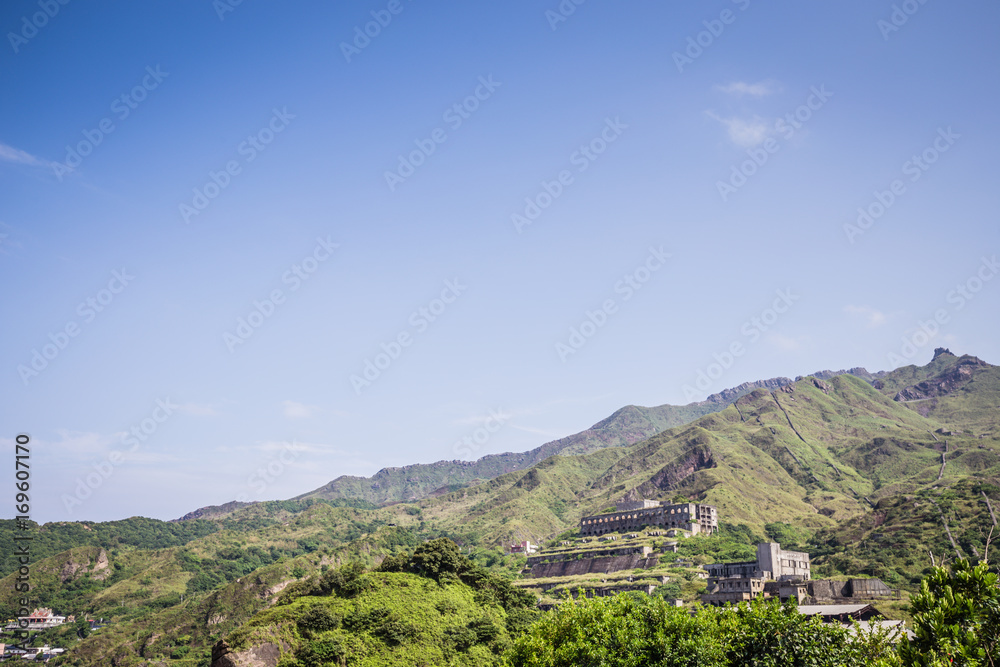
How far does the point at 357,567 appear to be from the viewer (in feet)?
227

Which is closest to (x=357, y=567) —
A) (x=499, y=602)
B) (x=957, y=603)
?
(x=499, y=602)

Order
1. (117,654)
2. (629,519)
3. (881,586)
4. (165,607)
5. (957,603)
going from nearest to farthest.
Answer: (957,603), (881,586), (117,654), (629,519), (165,607)

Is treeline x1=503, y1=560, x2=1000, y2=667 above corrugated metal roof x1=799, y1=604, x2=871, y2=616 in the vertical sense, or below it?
above

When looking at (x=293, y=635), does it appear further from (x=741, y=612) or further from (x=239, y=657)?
(x=741, y=612)

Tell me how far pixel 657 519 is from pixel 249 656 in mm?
112382

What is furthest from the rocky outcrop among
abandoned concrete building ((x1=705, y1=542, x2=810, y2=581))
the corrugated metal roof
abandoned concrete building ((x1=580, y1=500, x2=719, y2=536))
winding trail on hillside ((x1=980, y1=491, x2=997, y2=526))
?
winding trail on hillside ((x1=980, y1=491, x2=997, y2=526))

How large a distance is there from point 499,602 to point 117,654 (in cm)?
10041

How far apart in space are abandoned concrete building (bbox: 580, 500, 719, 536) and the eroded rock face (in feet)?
352

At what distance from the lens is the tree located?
72.9 ft

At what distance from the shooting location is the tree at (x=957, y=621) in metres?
22.2

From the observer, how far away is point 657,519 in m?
153

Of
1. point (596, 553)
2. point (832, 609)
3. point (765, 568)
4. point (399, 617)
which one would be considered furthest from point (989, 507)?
point (399, 617)

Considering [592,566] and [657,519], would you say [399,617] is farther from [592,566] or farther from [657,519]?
[657,519]

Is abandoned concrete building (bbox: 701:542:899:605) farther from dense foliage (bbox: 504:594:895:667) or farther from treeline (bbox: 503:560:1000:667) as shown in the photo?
treeline (bbox: 503:560:1000:667)
